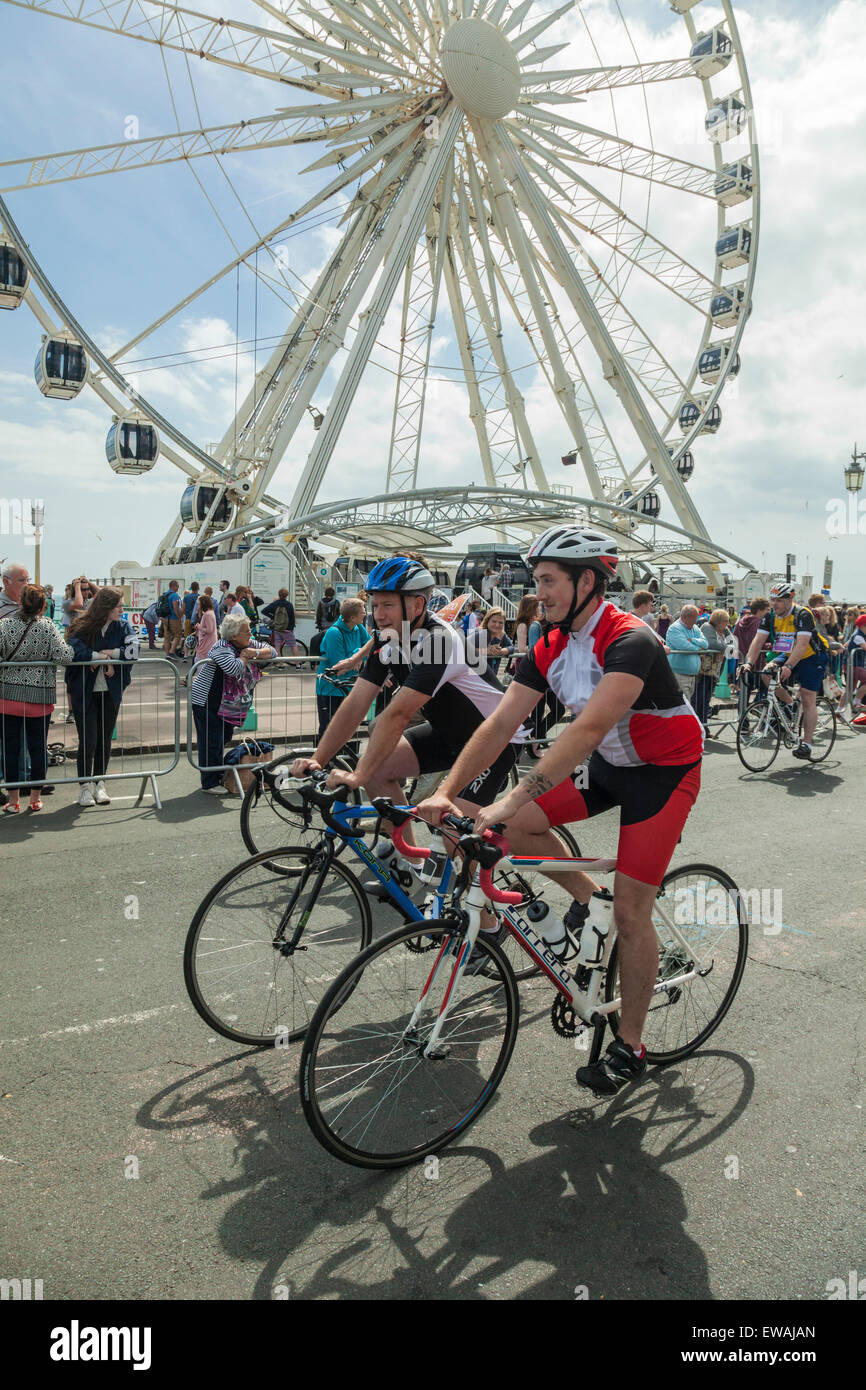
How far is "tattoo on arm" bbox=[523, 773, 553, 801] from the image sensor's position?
2.90 metres

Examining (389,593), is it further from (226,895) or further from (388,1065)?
(388,1065)

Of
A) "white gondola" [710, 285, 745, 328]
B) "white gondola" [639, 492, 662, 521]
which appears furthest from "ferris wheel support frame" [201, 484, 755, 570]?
"white gondola" [710, 285, 745, 328]

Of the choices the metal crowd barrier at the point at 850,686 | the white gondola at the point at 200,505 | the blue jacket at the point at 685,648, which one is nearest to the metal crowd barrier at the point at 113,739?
the blue jacket at the point at 685,648

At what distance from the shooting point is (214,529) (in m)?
30.3

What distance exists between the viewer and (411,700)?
3.93 m

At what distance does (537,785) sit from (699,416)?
33002 mm

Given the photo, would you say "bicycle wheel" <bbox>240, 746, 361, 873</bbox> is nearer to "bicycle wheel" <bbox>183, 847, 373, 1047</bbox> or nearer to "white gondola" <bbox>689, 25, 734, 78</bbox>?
"bicycle wheel" <bbox>183, 847, 373, 1047</bbox>

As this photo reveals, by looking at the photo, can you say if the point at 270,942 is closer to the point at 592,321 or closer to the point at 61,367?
the point at 61,367

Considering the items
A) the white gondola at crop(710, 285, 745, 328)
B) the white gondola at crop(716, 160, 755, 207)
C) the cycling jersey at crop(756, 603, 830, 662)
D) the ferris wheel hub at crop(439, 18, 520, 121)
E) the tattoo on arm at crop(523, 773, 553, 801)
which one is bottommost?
the tattoo on arm at crop(523, 773, 553, 801)

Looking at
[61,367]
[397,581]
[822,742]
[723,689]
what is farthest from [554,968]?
[61,367]

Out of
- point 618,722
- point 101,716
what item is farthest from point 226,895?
point 101,716

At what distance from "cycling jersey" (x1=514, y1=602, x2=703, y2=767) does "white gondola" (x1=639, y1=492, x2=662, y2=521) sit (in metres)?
32.7

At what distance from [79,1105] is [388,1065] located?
46.9 inches

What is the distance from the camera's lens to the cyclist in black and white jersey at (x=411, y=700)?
3.89 metres
